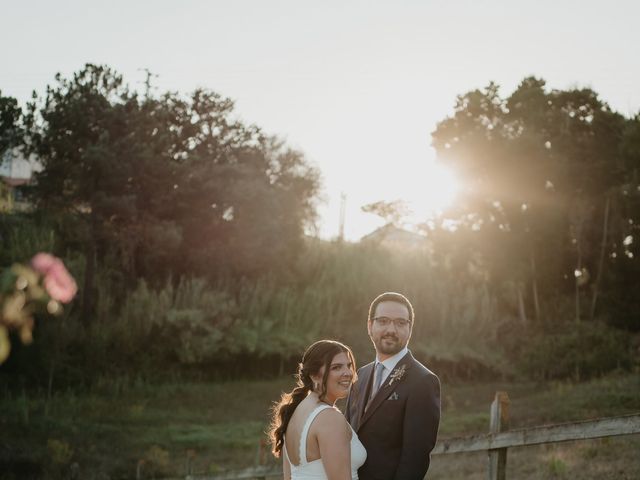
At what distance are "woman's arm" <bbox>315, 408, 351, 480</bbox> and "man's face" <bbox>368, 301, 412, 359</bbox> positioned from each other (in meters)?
0.78

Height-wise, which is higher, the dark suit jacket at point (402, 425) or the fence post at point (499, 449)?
the dark suit jacket at point (402, 425)

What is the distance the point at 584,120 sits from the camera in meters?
31.0

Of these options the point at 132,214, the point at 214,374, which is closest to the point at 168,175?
the point at 132,214

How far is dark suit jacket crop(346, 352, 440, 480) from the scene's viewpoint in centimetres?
430

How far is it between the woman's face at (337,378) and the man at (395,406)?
1.27 ft

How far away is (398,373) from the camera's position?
452 cm

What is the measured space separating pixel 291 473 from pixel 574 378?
22022 mm

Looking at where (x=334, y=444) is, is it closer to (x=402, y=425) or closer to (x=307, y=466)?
(x=307, y=466)

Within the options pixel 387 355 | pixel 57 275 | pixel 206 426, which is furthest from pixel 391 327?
pixel 57 275

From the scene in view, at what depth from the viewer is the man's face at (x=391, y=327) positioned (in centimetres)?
462

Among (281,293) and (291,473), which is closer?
(291,473)

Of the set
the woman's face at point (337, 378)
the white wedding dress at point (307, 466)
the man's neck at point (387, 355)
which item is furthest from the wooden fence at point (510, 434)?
the white wedding dress at point (307, 466)

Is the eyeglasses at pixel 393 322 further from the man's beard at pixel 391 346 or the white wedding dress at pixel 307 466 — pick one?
the white wedding dress at pixel 307 466

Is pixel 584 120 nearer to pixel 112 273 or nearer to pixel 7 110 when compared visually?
pixel 112 273
